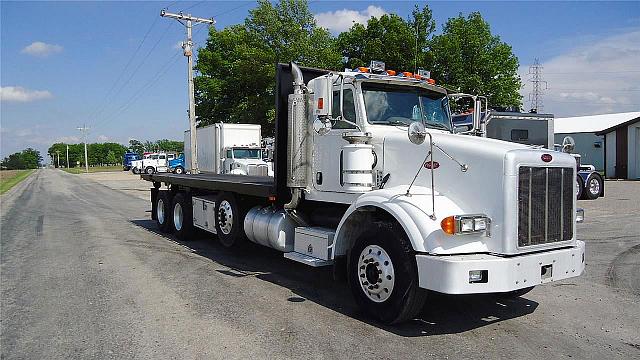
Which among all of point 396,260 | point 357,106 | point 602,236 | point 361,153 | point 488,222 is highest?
point 357,106

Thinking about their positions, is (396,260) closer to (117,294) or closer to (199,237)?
(117,294)

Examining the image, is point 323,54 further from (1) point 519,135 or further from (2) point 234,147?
(1) point 519,135

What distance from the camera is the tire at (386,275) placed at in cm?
518

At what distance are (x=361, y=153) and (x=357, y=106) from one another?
2.40ft

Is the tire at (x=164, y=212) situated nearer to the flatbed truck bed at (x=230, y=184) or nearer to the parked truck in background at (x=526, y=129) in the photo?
the flatbed truck bed at (x=230, y=184)

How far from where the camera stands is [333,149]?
6699 millimetres

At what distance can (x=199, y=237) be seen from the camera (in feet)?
37.2

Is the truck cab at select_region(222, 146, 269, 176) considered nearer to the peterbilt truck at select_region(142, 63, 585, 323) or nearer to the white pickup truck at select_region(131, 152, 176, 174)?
the peterbilt truck at select_region(142, 63, 585, 323)

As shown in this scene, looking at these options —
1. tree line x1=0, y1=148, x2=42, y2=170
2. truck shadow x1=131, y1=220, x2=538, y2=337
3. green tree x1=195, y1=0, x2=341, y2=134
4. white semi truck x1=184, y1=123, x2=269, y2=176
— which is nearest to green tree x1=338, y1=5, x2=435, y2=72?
green tree x1=195, y1=0, x2=341, y2=134

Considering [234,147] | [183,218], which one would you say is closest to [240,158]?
[234,147]

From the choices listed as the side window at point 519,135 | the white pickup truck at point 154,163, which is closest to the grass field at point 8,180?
the white pickup truck at point 154,163

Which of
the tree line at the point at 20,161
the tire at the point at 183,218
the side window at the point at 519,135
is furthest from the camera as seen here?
the tree line at the point at 20,161

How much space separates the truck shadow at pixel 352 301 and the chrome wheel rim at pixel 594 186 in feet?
50.9

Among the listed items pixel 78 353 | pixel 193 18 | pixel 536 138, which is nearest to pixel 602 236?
pixel 536 138
